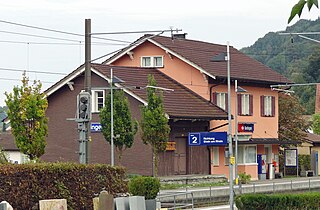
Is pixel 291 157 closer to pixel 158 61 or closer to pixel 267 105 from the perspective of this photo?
pixel 267 105

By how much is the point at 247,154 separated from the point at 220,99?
4714 mm

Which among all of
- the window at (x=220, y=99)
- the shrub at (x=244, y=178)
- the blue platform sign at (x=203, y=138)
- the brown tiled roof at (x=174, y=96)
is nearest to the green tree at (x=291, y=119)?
the window at (x=220, y=99)

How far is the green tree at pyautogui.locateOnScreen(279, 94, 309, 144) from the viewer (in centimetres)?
7369

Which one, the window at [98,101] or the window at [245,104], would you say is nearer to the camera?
the window at [98,101]

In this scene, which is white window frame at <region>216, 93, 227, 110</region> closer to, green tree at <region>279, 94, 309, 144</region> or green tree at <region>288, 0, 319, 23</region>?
green tree at <region>279, 94, 309, 144</region>

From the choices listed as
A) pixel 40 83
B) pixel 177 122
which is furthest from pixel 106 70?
pixel 40 83

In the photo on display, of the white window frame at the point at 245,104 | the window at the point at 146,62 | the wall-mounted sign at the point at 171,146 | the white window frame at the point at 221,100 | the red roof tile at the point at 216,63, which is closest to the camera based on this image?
the wall-mounted sign at the point at 171,146

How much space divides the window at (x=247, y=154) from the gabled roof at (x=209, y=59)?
17.0 feet

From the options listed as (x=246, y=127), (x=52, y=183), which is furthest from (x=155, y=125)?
(x=52, y=183)

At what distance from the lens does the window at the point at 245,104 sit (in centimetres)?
6412

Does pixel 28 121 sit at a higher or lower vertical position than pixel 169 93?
lower

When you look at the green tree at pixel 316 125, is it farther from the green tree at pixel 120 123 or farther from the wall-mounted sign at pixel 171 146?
the green tree at pixel 120 123

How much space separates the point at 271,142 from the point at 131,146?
1638 centimetres

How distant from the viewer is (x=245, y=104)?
213ft
